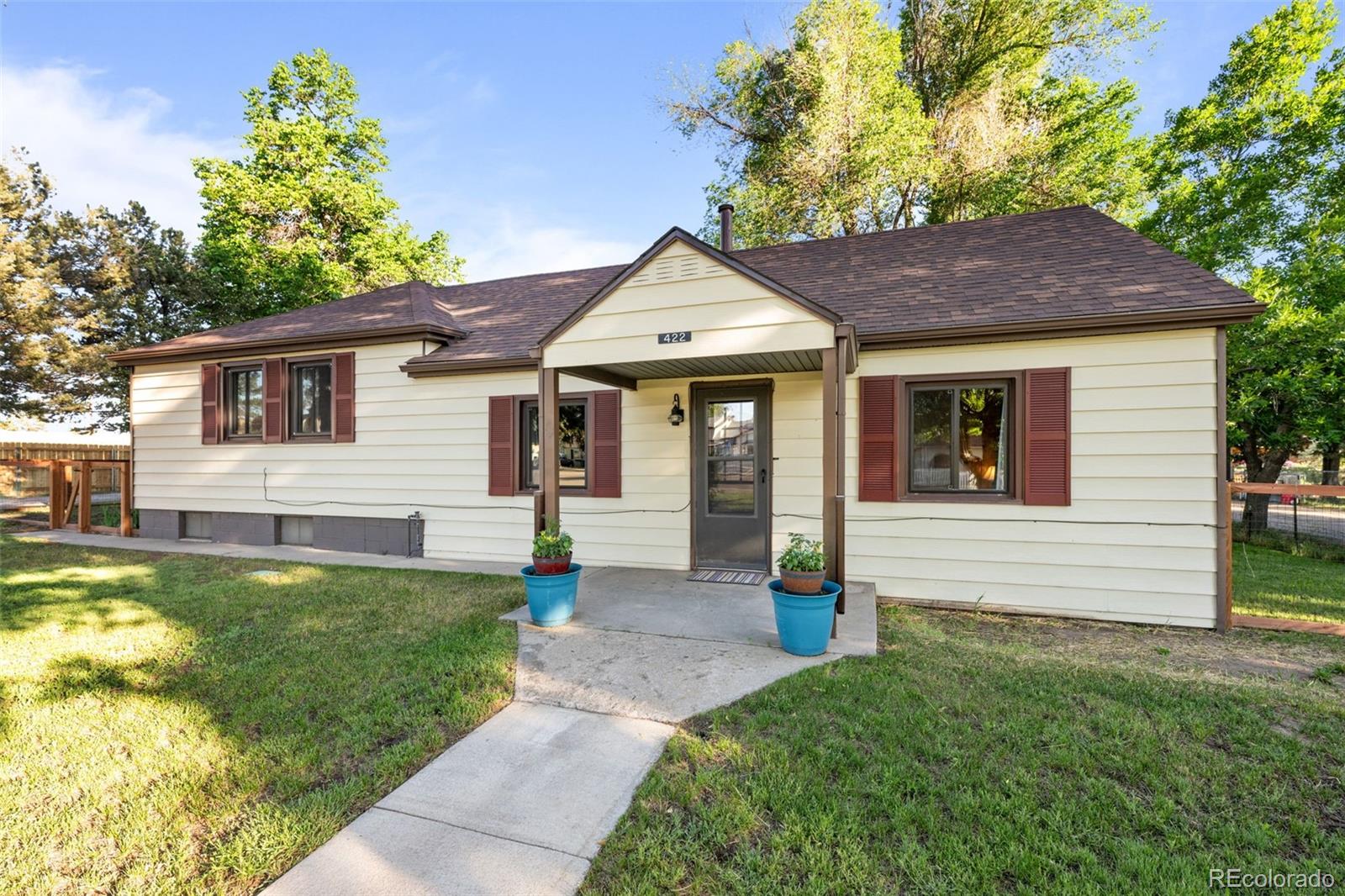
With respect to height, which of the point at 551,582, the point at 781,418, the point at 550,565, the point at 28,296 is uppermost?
the point at 28,296

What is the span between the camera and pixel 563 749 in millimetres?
2852

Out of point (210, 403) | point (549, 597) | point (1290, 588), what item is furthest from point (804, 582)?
point (210, 403)

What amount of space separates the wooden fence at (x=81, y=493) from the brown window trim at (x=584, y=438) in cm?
724

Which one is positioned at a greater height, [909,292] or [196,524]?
[909,292]

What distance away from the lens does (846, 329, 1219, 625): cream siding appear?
496 centimetres

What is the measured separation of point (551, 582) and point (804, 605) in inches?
80.1

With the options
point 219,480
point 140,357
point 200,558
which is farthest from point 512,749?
point 140,357

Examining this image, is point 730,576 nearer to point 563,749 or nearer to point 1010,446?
point 1010,446

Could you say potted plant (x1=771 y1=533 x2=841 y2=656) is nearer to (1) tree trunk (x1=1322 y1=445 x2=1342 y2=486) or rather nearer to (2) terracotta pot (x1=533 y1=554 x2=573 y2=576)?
(2) terracotta pot (x1=533 y1=554 x2=573 y2=576)

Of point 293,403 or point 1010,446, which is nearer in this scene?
point 1010,446

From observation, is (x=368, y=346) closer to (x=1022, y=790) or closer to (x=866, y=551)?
(x=866, y=551)

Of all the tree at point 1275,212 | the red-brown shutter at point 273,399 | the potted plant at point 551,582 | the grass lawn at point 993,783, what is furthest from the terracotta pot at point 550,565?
the tree at point 1275,212

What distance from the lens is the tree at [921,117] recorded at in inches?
492

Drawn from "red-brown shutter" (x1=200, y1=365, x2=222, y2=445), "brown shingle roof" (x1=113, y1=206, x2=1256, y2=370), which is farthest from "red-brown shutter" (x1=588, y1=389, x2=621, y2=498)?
"red-brown shutter" (x1=200, y1=365, x2=222, y2=445)
